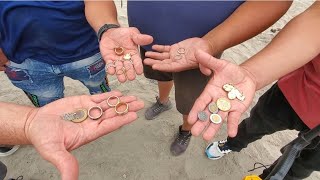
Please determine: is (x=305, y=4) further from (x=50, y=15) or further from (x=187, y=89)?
(x=50, y=15)

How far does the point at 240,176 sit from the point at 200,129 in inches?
52.1

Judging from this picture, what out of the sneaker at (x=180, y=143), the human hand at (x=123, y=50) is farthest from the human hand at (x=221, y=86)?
the sneaker at (x=180, y=143)

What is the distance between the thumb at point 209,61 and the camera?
1489 mm

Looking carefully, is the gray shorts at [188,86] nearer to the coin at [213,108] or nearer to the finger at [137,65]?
the finger at [137,65]

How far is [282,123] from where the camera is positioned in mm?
1941

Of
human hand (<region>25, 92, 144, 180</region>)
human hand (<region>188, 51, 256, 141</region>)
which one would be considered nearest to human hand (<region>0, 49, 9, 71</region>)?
human hand (<region>25, 92, 144, 180</region>)

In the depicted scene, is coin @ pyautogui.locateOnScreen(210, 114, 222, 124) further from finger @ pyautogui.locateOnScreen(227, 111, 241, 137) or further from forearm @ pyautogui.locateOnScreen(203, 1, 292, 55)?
forearm @ pyautogui.locateOnScreen(203, 1, 292, 55)

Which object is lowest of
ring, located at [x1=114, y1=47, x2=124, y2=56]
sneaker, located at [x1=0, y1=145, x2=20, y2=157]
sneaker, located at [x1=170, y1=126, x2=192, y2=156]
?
sneaker, located at [x1=0, y1=145, x2=20, y2=157]

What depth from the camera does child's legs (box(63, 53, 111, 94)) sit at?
76.0 inches

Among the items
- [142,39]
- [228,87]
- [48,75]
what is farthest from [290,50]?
[48,75]

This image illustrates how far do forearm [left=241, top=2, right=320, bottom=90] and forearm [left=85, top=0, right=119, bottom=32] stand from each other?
2.82 feet

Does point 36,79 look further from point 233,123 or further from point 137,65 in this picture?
point 233,123

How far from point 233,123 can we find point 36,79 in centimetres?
125

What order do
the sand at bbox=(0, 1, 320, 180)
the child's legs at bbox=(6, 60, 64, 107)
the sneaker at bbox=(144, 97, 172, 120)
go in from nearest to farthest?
1. the child's legs at bbox=(6, 60, 64, 107)
2. the sand at bbox=(0, 1, 320, 180)
3. the sneaker at bbox=(144, 97, 172, 120)
